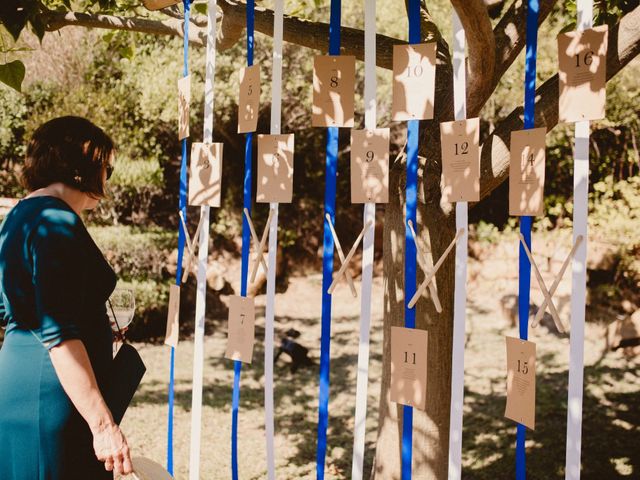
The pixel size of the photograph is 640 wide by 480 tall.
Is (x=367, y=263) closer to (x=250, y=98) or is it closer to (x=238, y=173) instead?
(x=250, y=98)

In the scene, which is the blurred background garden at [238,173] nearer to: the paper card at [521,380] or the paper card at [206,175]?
the paper card at [206,175]

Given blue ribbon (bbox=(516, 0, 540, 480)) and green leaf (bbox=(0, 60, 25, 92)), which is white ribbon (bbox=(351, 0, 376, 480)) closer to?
blue ribbon (bbox=(516, 0, 540, 480))

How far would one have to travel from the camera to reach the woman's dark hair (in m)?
1.70

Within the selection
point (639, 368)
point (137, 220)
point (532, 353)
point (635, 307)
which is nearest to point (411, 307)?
point (532, 353)

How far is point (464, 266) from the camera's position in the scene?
1.73m

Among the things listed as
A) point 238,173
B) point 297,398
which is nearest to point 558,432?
point 297,398

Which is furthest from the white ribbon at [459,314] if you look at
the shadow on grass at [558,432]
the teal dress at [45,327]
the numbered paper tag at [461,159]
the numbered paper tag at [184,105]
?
the shadow on grass at [558,432]

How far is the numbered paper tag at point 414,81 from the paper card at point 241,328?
0.76m

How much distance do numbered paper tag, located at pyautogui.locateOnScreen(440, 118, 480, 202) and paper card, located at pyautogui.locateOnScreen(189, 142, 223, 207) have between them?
2.63 feet

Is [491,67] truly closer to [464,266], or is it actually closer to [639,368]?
[464,266]

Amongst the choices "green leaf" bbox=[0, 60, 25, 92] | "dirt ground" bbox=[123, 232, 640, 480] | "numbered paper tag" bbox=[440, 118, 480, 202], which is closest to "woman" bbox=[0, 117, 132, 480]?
"green leaf" bbox=[0, 60, 25, 92]

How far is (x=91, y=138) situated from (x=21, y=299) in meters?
0.45

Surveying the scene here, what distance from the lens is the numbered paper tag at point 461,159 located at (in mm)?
1654

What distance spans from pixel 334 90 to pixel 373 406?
4039mm
